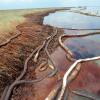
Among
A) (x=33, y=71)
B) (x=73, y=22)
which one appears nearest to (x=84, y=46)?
(x=33, y=71)

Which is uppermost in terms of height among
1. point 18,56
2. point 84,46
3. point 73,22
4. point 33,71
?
point 18,56

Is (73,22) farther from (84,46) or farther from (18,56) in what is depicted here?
(18,56)

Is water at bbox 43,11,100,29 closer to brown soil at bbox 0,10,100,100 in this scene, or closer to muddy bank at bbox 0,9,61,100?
muddy bank at bbox 0,9,61,100

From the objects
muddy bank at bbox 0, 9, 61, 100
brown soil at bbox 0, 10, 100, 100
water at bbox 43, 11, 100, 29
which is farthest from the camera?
water at bbox 43, 11, 100, 29

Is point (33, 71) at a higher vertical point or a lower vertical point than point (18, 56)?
lower

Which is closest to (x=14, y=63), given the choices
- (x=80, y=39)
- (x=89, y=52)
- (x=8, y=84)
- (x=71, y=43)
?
(x=8, y=84)

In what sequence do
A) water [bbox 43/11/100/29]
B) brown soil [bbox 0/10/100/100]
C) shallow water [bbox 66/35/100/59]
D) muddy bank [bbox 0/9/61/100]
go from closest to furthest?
brown soil [bbox 0/10/100/100] → muddy bank [bbox 0/9/61/100] → shallow water [bbox 66/35/100/59] → water [bbox 43/11/100/29]

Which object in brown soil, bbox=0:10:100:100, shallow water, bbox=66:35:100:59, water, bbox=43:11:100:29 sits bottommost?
water, bbox=43:11:100:29

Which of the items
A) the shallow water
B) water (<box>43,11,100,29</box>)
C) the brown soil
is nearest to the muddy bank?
the brown soil

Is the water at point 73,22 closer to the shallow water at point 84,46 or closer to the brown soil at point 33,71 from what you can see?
the shallow water at point 84,46

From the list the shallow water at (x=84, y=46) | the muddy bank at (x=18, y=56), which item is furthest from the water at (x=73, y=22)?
the muddy bank at (x=18, y=56)

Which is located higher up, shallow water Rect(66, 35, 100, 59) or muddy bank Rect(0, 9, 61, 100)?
muddy bank Rect(0, 9, 61, 100)

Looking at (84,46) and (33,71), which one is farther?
(84,46)
